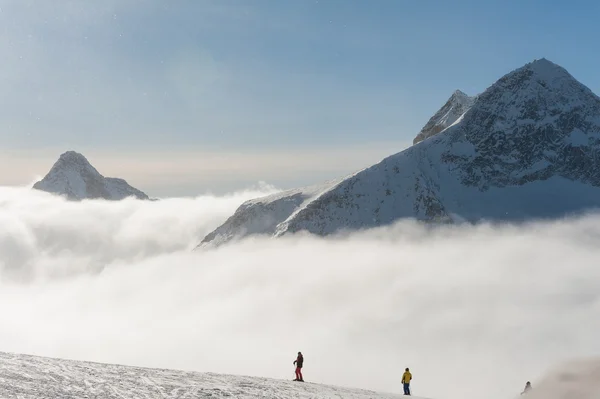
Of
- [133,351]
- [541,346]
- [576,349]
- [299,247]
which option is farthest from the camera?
[299,247]

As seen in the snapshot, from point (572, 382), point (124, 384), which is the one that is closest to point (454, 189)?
point (572, 382)

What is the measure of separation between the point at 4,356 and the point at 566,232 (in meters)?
191

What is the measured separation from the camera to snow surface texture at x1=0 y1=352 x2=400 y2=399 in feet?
62.1

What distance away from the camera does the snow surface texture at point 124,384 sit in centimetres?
1892

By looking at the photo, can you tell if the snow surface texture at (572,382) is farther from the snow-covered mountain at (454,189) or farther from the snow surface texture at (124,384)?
the snow-covered mountain at (454,189)

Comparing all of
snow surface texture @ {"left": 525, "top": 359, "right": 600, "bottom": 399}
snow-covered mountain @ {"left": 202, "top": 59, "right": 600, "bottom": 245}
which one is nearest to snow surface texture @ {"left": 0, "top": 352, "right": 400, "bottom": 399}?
snow surface texture @ {"left": 525, "top": 359, "right": 600, "bottom": 399}

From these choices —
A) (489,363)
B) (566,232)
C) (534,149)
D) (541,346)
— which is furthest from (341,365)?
(534,149)

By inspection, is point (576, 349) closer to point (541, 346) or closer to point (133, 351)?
point (541, 346)

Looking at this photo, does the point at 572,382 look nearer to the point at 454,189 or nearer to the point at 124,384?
the point at 124,384

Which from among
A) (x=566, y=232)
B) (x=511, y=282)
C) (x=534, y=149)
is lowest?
(x=511, y=282)

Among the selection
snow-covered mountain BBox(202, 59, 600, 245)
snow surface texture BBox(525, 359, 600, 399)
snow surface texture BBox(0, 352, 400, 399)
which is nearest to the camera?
snow surface texture BBox(0, 352, 400, 399)

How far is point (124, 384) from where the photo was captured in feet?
69.4

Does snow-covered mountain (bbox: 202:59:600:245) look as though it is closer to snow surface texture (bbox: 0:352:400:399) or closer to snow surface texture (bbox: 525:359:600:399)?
snow surface texture (bbox: 0:352:400:399)

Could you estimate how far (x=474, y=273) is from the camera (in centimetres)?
19575
